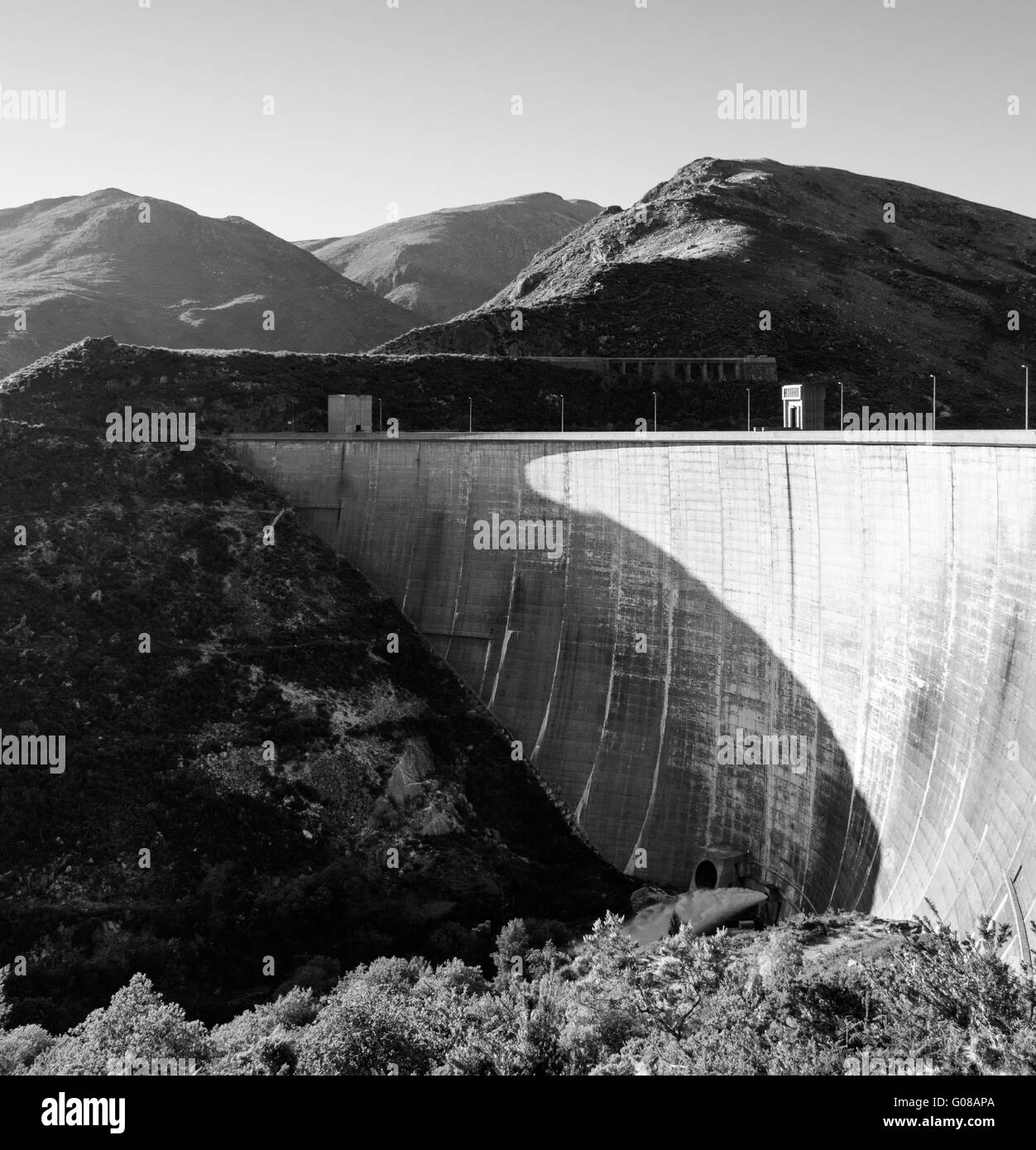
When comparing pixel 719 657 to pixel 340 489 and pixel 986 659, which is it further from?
pixel 340 489

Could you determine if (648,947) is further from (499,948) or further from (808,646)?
(808,646)

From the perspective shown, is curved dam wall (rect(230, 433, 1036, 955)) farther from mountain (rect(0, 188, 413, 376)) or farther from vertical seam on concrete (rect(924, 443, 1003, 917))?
mountain (rect(0, 188, 413, 376))

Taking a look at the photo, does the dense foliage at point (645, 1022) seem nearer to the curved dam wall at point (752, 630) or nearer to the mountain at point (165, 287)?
the curved dam wall at point (752, 630)

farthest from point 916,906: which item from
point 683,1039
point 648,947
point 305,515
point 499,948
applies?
point 305,515

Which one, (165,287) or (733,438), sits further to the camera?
(165,287)

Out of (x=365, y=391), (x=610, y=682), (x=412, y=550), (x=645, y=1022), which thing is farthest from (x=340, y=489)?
(x=645, y=1022)

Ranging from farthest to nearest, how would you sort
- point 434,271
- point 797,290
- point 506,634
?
point 434,271 → point 797,290 → point 506,634
